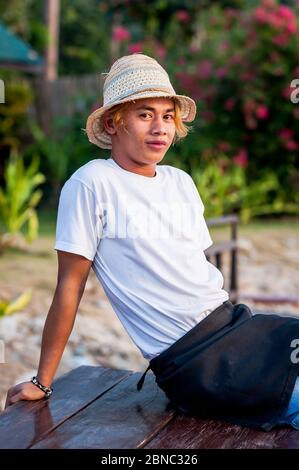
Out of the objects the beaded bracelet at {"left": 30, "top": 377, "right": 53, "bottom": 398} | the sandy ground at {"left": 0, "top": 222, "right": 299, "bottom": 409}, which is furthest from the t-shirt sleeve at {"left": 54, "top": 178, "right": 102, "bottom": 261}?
the sandy ground at {"left": 0, "top": 222, "right": 299, "bottom": 409}

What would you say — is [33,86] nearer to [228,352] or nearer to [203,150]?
[203,150]

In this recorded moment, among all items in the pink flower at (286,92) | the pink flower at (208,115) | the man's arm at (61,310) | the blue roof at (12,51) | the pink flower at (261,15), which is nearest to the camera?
the man's arm at (61,310)

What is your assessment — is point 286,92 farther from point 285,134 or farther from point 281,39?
point 281,39

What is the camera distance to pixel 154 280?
2.43 meters

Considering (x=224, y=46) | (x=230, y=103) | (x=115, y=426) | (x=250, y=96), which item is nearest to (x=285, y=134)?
(x=250, y=96)

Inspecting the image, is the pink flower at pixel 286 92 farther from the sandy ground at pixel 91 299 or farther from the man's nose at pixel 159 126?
the man's nose at pixel 159 126

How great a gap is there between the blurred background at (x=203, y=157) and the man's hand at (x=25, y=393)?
111 inches

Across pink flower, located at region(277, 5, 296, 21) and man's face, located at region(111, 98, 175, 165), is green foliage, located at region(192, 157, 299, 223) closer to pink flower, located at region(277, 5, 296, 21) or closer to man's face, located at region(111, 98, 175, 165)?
pink flower, located at region(277, 5, 296, 21)

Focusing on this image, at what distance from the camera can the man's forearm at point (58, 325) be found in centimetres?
245

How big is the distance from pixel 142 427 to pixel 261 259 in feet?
21.8

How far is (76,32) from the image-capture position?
30.1 meters

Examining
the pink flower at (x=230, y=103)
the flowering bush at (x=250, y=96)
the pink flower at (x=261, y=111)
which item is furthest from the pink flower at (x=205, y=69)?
the pink flower at (x=261, y=111)
